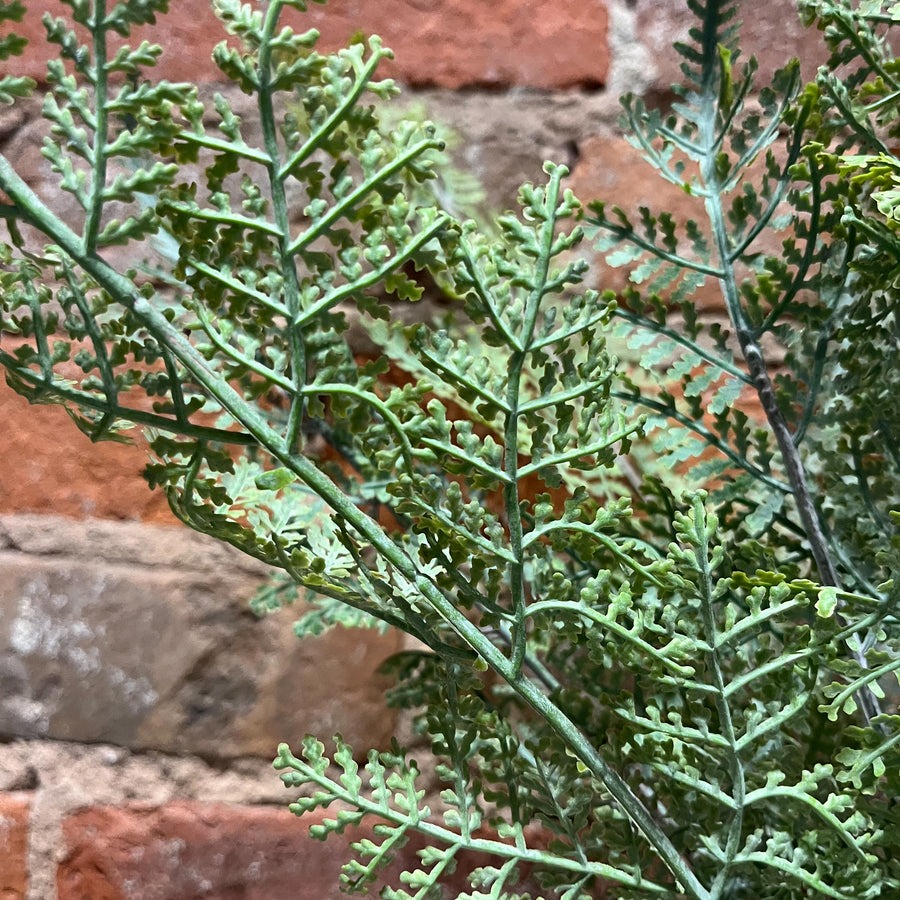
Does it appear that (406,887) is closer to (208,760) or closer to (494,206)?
(208,760)

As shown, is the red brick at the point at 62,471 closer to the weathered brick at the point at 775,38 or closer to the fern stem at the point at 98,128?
the fern stem at the point at 98,128

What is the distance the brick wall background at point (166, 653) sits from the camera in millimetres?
555

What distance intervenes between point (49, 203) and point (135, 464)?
212 millimetres

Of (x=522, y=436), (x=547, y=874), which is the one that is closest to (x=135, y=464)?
(x=522, y=436)

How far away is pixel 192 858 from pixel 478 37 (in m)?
0.66

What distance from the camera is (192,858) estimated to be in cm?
55

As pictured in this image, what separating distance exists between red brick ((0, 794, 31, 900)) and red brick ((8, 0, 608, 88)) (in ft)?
1.87

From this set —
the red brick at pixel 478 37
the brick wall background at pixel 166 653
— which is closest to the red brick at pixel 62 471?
the brick wall background at pixel 166 653

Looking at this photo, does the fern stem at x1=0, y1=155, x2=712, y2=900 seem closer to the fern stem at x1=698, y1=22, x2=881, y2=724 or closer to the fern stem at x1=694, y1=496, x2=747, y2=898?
the fern stem at x1=694, y1=496, x2=747, y2=898

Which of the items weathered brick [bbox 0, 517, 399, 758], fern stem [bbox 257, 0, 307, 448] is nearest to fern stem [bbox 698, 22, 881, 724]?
fern stem [bbox 257, 0, 307, 448]

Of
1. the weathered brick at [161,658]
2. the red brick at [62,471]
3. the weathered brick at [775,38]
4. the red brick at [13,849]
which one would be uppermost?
the weathered brick at [775,38]

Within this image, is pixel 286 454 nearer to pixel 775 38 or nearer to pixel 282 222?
pixel 282 222

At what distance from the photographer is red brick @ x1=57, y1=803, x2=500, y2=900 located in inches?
21.6

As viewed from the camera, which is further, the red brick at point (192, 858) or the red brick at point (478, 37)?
the red brick at point (478, 37)
